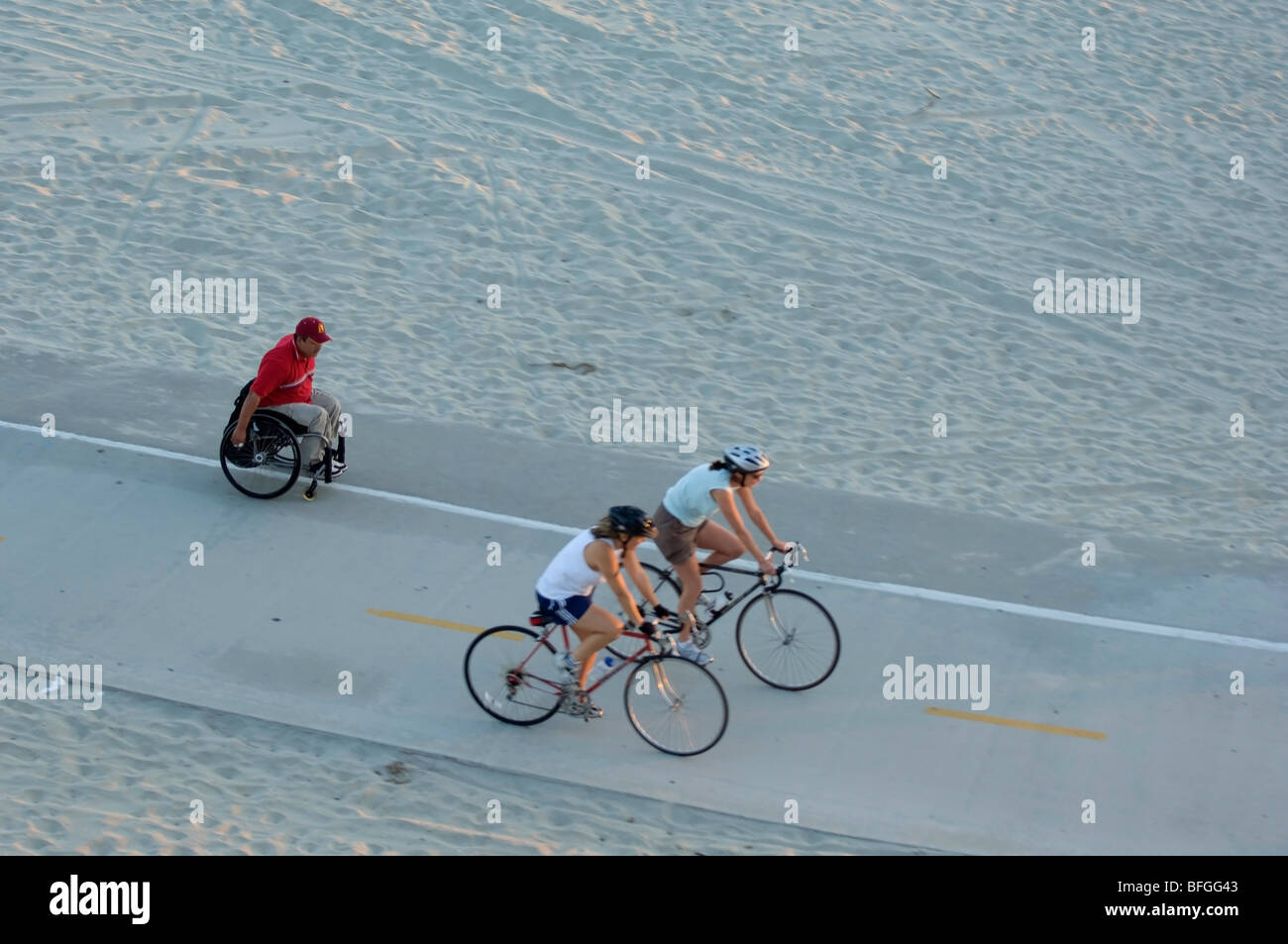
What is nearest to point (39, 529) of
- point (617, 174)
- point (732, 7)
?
point (617, 174)

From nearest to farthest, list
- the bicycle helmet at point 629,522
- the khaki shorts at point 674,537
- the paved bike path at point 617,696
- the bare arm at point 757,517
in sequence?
the bicycle helmet at point 629,522
the paved bike path at point 617,696
the bare arm at point 757,517
the khaki shorts at point 674,537

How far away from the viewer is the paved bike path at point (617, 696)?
8602mm

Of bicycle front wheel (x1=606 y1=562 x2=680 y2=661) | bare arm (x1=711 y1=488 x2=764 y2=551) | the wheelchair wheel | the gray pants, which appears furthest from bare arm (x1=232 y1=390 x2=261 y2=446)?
bare arm (x1=711 y1=488 x2=764 y2=551)

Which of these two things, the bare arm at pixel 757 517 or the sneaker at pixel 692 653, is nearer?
the sneaker at pixel 692 653

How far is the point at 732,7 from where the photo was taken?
69.7ft

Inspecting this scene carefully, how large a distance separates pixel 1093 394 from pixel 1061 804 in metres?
6.72

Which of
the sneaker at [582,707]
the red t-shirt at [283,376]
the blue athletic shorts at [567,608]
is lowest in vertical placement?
the sneaker at [582,707]

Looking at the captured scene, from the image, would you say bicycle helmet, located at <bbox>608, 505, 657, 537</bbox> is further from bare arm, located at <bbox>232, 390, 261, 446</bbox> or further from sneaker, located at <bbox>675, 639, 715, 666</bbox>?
bare arm, located at <bbox>232, 390, 261, 446</bbox>

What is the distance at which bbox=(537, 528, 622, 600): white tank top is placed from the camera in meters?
8.39

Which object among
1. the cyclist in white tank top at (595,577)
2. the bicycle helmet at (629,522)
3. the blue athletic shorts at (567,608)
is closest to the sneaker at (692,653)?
the cyclist in white tank top at (595,577)

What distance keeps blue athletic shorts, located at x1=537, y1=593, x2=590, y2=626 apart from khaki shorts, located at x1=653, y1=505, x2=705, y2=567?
90 cm

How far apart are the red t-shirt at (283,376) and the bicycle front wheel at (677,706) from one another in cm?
390

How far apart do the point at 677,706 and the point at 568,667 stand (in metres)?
0.73

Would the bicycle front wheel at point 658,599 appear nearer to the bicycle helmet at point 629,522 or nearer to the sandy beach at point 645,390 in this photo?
the sandy beach at point 645,390
